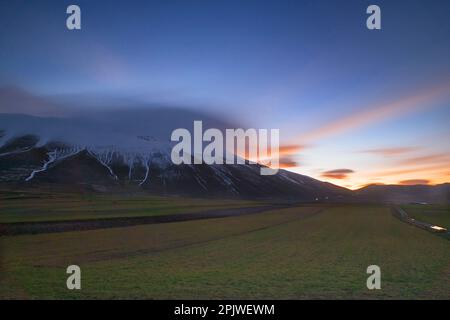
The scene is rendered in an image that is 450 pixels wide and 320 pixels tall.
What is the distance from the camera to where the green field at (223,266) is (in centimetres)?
2336

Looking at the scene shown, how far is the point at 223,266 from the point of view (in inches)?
1200

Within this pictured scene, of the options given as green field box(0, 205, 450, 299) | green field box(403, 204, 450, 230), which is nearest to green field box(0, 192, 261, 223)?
green field box(0, 205, 450, 299)

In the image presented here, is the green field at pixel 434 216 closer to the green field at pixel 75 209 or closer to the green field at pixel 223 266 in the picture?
the green field at pixel 223 266

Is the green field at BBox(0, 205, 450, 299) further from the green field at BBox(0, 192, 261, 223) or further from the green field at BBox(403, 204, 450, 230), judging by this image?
the green field at BBox(403, 204, 450, 230)

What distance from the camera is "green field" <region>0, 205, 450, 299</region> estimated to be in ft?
76.6

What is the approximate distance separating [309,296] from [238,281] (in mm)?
4990

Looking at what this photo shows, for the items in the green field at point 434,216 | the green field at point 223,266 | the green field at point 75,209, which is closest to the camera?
the green field at point 223,266

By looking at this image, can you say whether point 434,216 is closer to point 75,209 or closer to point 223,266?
point 75,209

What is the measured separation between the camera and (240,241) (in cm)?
4531

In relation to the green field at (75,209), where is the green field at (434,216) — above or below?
below

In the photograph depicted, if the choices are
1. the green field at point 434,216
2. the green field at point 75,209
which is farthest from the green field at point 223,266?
the green field at point 434,216

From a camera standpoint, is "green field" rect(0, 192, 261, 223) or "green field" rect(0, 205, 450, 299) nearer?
"green field" rect(0, 205, 450, 299)
